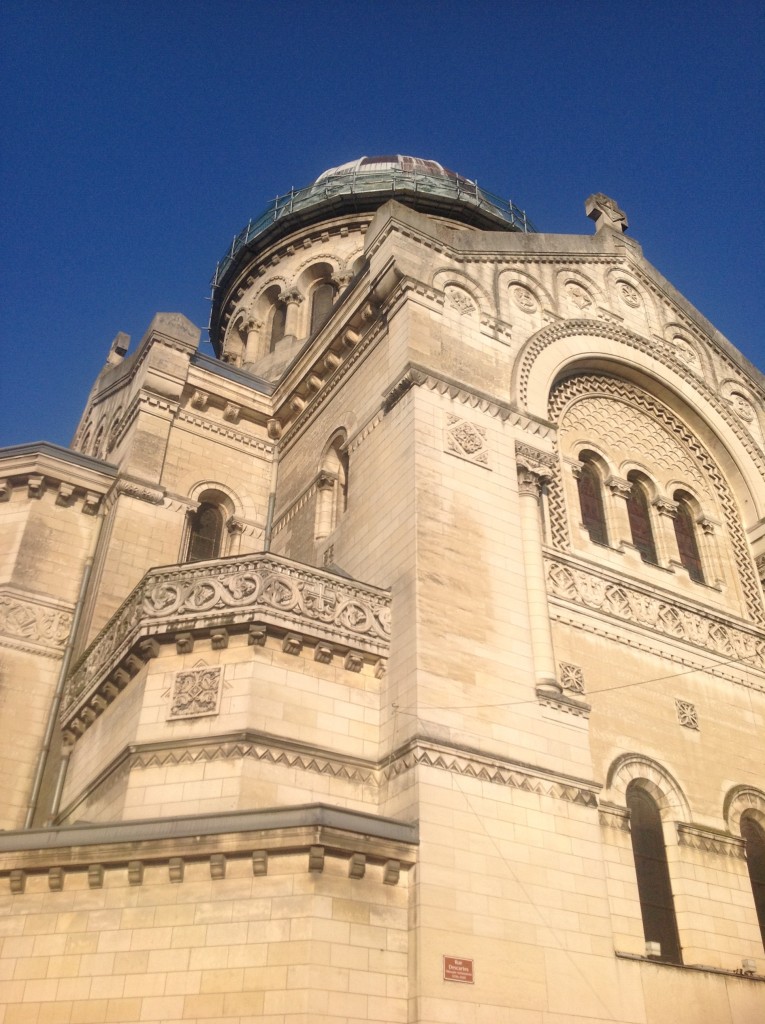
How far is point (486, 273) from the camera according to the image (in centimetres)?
2088

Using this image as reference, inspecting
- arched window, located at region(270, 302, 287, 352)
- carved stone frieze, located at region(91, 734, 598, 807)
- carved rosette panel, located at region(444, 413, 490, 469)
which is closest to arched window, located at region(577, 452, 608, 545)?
carved rosette panel, located at region(444, 413, 490, 469)

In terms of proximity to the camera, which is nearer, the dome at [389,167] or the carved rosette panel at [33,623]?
the carved rosette panel at [33,623]

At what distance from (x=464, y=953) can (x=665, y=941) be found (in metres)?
4.35

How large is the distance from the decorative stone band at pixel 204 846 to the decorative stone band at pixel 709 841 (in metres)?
5.82

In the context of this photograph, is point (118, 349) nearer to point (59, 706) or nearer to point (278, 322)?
point (278, 322)

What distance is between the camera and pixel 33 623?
1897cm

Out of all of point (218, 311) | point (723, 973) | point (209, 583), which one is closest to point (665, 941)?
point (723, 973)

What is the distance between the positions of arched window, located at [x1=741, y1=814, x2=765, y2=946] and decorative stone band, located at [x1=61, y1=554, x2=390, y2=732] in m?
7.64

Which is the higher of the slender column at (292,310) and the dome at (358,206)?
the dome at (358,206)

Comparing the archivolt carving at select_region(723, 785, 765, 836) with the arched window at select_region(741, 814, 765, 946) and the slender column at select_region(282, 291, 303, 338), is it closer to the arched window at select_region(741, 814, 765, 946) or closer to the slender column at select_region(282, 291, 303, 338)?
the arched window at select_region(741, 814, 765, 946)

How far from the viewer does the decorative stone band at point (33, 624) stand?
1867 cm

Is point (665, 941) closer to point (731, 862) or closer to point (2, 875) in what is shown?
point (731, 862)

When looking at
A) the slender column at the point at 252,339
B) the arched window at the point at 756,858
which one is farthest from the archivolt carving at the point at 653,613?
the slender column at the point at 252,339

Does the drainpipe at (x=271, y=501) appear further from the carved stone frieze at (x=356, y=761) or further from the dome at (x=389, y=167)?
the dome at (x=389, y=167)
